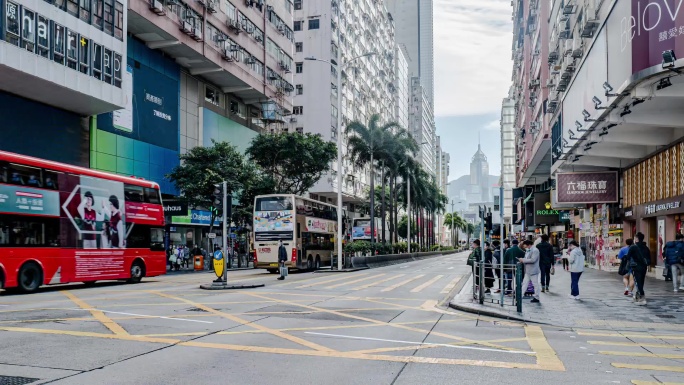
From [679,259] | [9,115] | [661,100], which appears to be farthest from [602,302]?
[9,115]

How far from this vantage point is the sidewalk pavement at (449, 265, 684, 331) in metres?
12.2

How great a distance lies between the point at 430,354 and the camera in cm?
844

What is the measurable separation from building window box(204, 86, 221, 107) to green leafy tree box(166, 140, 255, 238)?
9.11 metres

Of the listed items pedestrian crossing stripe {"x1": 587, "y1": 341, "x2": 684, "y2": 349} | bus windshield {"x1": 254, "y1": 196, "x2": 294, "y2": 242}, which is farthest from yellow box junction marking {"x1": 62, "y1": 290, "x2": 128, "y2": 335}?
bus windshield {"x1": 254, "y1": 196, "x2": 294, "y2": 242}

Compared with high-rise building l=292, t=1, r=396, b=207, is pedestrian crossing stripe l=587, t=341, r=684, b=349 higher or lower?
lower

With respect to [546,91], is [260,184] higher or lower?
lower

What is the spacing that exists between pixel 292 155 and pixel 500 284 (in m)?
33.2

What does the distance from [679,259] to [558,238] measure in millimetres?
41084

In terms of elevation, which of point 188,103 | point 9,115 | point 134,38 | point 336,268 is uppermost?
point 134,38

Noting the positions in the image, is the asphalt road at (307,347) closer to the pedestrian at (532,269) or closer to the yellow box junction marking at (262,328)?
the yellow box junction marking at (262,328)

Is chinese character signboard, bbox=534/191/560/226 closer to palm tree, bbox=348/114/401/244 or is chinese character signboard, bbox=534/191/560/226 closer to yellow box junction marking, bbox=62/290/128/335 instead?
palm tree, bbox=348/114/401/244

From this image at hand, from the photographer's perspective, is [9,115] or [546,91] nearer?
[9,115]

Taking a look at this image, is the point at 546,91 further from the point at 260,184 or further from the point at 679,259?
the point at 679,259

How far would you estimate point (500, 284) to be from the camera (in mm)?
15273
